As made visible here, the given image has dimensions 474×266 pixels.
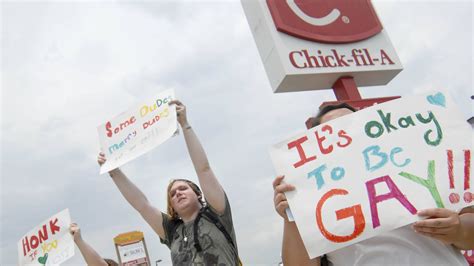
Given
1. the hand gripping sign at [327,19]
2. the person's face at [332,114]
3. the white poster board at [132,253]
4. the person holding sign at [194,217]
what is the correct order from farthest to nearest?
the white poster board at [132,253] < the hand gripping sign at [327,19] < the person holding sign at [194,217] < the person's face at [332,114]

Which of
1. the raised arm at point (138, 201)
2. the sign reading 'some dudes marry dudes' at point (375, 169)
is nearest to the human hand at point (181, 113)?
the raised arm at point (138, 201)

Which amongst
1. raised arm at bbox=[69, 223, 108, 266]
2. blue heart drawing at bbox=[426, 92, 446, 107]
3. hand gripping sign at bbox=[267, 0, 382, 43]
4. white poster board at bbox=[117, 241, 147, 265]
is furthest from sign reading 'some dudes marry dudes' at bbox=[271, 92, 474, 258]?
white poster board at bbox=[117, 241, 147, 265]

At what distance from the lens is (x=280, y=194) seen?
1.51 meters

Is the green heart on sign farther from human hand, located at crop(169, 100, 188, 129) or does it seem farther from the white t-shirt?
the white t-shirt

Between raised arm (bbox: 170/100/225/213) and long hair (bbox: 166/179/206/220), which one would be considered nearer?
raised arm (bbox: 170/100/225/213)

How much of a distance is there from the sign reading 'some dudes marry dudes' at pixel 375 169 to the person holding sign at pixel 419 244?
0.05 metres

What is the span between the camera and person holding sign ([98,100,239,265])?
6.57 feet

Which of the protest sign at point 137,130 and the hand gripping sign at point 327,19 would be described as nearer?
the protest sign at point 137,130

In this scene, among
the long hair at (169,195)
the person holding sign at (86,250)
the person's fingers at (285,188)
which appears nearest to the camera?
the person's fingers at (285,188)

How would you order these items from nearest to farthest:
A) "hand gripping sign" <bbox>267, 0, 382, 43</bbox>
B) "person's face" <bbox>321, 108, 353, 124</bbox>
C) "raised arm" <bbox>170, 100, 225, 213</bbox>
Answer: "person's face" <bbox>321, 108, 353, 124</bbox>, "raised arm" <bbox>170, 100, 225, 213</bbox>, "hand gripping sign" <bbox>267, 0, 382, 43</bbox>

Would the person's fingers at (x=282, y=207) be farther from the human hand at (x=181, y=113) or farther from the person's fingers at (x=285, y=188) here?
the human hand at (x=181, y=113)

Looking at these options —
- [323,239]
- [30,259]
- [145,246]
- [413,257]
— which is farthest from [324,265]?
[145,246]

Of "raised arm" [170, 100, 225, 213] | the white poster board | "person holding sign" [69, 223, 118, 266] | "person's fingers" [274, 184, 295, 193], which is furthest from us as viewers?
the white poster board

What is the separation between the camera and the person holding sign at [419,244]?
4.16ft
